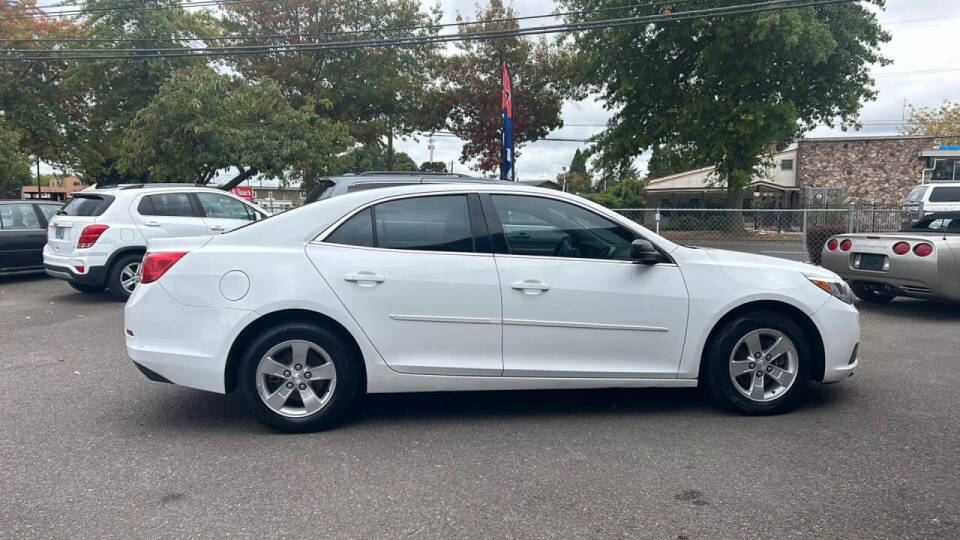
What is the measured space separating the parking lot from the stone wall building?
3369 centimetres

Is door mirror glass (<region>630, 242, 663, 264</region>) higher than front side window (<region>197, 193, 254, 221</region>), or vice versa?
front side window (<region>197, 193, 254, 221</region>)

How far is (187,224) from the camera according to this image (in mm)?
10227

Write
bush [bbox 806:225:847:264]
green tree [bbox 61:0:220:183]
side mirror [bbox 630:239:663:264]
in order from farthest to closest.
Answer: green tree [bbox 61:0:220:183], bush [bbox 806:225:847:264], side mirror [bbox 630:239:663:264]

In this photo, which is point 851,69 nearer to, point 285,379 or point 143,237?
point 143,237

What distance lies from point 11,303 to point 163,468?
8.00 meters

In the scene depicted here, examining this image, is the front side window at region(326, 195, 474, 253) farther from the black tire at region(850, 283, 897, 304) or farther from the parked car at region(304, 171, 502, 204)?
the black tire at region(850, 283, 897, 304)

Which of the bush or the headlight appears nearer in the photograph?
the headlight

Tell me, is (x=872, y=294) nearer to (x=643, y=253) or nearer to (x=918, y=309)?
(x=918, y=309)

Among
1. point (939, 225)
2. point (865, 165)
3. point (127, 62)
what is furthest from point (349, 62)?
point (865, 165)

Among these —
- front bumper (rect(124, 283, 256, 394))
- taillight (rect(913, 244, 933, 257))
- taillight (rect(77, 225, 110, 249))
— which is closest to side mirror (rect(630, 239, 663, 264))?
front bumper (rect(124, 283, 256, 394))

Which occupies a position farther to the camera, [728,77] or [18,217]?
[728,77]

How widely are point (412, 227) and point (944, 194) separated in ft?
65.2

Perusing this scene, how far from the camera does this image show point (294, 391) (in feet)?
14.0

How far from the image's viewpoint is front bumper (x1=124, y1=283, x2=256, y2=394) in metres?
4.20
